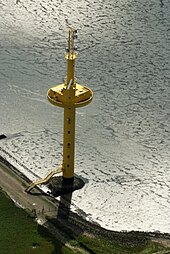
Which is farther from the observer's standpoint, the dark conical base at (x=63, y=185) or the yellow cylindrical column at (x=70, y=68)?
the dark conical base at (x=63, y=185)

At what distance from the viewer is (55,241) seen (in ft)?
56.0

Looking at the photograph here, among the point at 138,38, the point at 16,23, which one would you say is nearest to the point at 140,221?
the point at 138,38

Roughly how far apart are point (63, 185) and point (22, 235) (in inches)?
121

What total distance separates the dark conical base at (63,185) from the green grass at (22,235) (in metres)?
1.60

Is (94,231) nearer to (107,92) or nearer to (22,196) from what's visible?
(22,196)

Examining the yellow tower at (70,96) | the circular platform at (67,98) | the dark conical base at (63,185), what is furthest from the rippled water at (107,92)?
the circular platform at (67,98)

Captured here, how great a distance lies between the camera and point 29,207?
735 inches

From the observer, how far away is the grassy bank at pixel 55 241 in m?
16.7

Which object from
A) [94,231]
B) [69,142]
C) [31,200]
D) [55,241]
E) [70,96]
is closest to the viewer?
[55,241]

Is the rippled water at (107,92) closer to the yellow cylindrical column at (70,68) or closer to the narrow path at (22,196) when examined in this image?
the narrow path at (22,196)

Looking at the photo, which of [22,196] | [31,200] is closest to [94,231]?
[31,200]

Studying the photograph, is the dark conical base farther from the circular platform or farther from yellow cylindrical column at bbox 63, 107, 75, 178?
the circular platform

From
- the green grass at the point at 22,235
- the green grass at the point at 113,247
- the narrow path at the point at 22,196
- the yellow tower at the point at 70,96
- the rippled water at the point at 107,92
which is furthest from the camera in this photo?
the rippled water at the point at 107,92

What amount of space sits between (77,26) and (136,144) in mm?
9953
